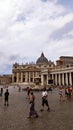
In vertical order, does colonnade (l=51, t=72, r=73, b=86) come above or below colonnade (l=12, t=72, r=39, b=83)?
below

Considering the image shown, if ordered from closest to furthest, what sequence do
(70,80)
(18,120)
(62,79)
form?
(18,120) → (70,80) → (62,79)

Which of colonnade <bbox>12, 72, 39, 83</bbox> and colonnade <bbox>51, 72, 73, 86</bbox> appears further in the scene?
colonnade <bbox>12, 72, 39, 83</bbox>

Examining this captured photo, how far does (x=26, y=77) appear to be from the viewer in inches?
7210

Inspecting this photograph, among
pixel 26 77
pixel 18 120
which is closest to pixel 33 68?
pixel 26 77

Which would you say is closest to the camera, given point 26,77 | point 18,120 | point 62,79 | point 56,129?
point 56,129

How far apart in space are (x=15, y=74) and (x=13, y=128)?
7012 inches

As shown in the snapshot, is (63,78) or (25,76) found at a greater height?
(25,76)

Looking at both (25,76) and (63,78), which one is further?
(25,76)

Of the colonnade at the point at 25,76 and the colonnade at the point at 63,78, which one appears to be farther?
the colonnade at the point at 25,76

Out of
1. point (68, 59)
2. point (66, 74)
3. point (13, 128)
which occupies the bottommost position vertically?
point (13, 128)

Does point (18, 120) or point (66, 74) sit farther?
point (66, 74)

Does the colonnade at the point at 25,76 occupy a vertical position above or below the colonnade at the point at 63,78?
above

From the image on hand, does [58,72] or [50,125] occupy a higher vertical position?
[58,72]

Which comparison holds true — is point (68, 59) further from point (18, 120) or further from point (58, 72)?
point (18, 120)
